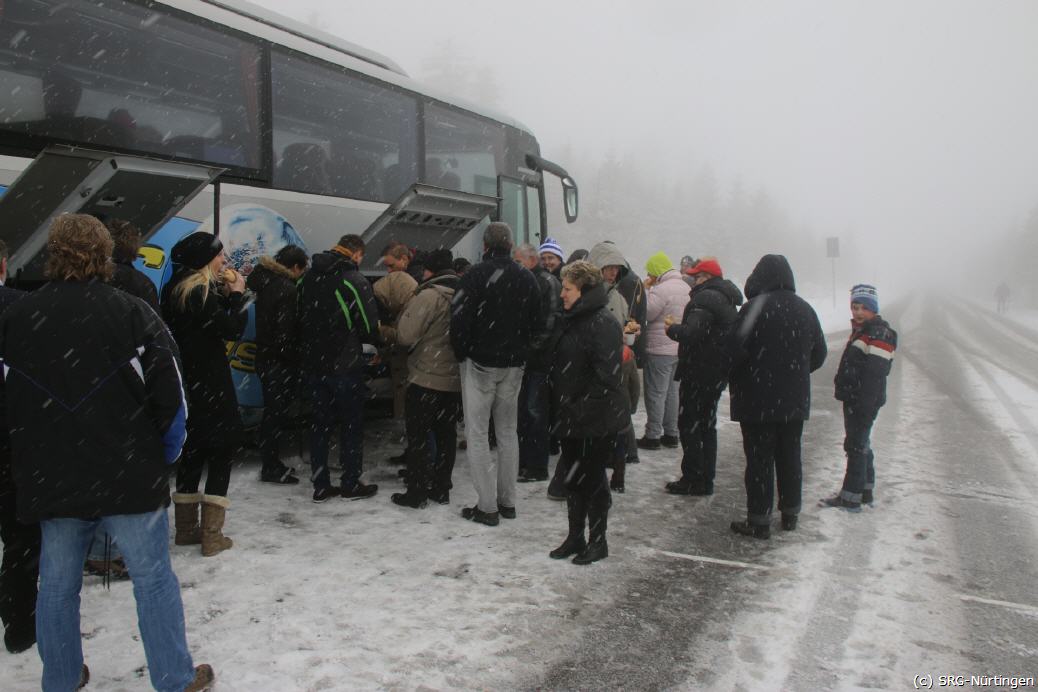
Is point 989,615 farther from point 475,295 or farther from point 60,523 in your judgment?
point 60,523

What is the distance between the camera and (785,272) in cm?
530

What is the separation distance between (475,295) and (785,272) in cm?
231

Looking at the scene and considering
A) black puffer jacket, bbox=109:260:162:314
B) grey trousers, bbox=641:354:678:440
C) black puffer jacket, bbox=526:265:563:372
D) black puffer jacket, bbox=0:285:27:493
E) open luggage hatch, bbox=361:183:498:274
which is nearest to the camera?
black puffer jacket, bbox=0:285:27:493

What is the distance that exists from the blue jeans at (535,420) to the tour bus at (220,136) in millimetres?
2164

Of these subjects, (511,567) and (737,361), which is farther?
(737,361)

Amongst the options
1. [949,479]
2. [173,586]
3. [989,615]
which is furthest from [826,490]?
[173,586]

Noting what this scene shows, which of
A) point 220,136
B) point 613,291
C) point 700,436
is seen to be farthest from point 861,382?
point 220,136

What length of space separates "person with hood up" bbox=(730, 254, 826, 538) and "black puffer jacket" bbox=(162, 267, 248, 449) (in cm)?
347

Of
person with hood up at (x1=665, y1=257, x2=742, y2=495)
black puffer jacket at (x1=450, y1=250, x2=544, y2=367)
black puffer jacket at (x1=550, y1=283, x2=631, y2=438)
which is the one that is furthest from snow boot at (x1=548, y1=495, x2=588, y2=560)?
person with hood up at (x1=665, y1=257, x2=742, y2=495)

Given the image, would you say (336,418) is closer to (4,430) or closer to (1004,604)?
(4,430)

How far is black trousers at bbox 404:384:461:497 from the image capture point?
5461 mm

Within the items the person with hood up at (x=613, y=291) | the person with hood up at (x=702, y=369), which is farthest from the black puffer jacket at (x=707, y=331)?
the person with hood up at (x=613, y=291)

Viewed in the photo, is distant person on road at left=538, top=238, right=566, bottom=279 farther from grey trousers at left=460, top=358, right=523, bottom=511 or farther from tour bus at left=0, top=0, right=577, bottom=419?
grey trousers at left=460, top=358, right=523, bottom=511

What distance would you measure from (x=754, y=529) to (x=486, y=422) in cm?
209
